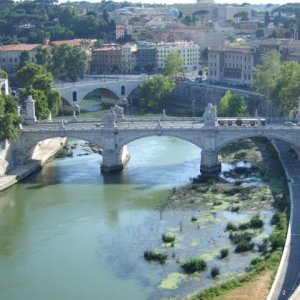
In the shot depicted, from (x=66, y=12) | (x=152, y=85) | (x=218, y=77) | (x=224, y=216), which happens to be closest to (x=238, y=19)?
(x=66, y=12)

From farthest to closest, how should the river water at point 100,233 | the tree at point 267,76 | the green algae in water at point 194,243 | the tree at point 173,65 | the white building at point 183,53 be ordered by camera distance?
the white building at point 183,53
the tree at point 173,65
the tree at point 267,76
the green algae in water at point 194,243
the river water at point 100,233

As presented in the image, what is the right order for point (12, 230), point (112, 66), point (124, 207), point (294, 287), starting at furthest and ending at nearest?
point (112, 66)
point (124, 207)
point (12, 230)
point (294, 287)

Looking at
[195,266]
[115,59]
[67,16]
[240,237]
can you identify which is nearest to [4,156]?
[240,237]

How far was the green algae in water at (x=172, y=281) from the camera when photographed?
22.0m

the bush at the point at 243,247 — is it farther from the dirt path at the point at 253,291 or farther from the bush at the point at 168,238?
the dirt path at the point at 253,291

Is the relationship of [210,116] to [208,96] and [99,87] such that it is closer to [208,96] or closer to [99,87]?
[208,96]

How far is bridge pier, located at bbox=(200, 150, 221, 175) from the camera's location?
3538 centimetres

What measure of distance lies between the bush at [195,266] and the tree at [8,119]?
1480cm

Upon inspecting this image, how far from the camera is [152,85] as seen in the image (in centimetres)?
5784

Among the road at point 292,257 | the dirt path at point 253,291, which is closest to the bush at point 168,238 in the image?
the road at point 292,257

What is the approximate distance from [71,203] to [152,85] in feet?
91.0

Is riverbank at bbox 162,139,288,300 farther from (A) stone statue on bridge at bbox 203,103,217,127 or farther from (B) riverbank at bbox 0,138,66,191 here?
(B) riverbank at bbox 0,138,66,191

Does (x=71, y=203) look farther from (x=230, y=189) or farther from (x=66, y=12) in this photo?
(x=66, y=12)

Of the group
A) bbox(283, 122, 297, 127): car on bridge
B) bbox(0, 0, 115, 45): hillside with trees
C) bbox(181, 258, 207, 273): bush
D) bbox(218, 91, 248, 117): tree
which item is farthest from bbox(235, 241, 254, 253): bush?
bbox(0, 0, 115, 45): hillside with trees
